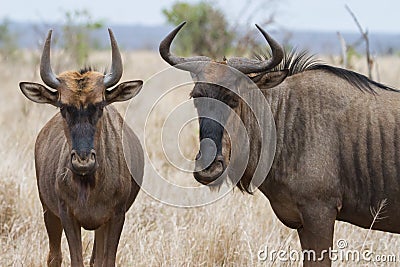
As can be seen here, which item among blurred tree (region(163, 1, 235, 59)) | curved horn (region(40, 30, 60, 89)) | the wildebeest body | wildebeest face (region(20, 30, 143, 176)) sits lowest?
the wildebeest body

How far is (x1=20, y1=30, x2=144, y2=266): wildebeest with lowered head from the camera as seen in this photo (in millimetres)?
5320

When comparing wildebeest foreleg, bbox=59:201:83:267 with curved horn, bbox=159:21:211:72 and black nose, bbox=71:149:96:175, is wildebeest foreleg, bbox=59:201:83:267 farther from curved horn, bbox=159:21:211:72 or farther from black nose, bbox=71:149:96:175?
curved horn, bbox=159:21:211:72

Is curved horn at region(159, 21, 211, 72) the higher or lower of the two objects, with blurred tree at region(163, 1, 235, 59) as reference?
lower

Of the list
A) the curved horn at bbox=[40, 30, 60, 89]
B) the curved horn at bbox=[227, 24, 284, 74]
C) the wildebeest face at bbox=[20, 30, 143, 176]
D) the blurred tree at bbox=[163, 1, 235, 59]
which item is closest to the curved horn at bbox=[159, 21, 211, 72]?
the curved horn at bbox=[227, 24, 284, 74]

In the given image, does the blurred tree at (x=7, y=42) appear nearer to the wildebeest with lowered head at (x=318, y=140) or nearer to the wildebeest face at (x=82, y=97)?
the wildebeest face at (x=82, y=97)

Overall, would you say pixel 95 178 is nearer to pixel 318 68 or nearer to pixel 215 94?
pixel 215 94

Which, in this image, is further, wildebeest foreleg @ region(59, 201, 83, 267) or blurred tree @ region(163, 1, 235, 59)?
blurred tree @ region(163, 1, 235, 59)

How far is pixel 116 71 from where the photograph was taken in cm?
557

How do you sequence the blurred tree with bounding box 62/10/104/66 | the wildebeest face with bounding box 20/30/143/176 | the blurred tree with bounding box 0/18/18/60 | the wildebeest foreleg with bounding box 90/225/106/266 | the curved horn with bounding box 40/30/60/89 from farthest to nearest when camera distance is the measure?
1. the blurred tree with bounding box 0/18/18/60
2. the blurred tree with bounding box 62/10/104/66
3. the wildebeest foreleg with bounding box 90/225/106/266
4. the curved horn with bounding box 40/30/60/89
5. the wildebeest face with bounding box 20/30/143/176

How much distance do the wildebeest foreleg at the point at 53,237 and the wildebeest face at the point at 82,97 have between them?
3.91ft

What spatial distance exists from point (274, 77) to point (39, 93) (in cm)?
174

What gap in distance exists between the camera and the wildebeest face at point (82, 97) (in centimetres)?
521

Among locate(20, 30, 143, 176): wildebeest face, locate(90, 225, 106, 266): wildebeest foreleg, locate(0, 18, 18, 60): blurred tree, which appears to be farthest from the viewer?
locate(0, 18, 18, 60): blurred tree

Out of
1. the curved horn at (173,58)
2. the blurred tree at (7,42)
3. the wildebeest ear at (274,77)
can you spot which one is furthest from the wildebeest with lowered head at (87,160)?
the blurred tree at (7,42)
